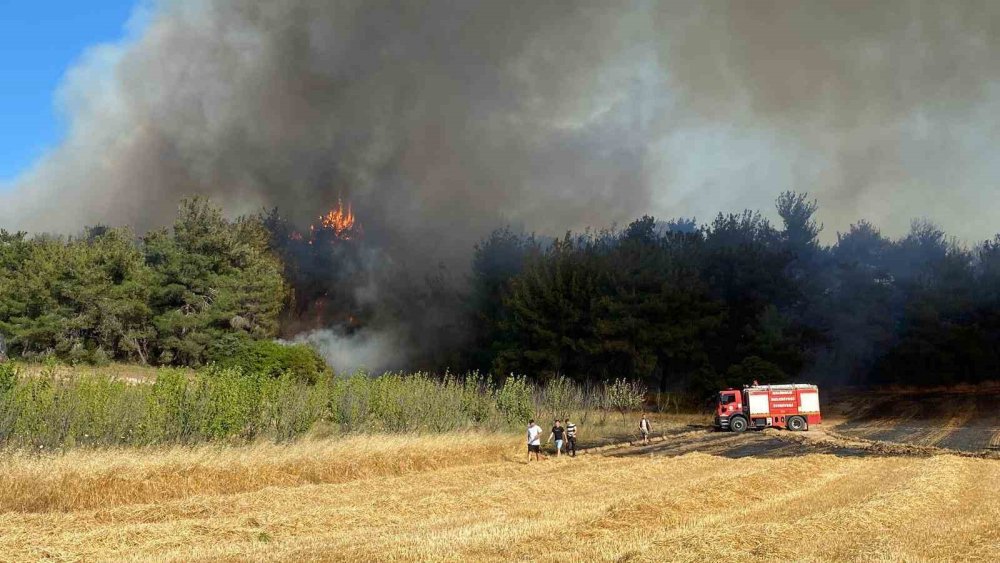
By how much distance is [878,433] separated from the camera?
43938 mm

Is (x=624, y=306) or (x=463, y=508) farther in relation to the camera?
(x=624, y=306)

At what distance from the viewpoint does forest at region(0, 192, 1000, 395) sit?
54344 mm

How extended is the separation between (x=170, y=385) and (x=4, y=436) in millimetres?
5366

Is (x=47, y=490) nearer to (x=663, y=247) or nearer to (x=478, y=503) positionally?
(x=478, y=503)

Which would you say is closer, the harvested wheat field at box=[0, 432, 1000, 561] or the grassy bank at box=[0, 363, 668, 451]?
the harvested wheat field at box=[0, 432, 1000, 561]

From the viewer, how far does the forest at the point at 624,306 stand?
54344 mm

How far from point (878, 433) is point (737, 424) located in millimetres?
7694

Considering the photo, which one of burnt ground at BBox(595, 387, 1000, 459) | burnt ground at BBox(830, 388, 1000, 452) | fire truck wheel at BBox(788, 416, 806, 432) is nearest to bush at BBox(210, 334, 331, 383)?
burnt ground at BBox(595, 387, 1000, 459)

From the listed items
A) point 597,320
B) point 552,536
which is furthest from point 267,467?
point 597,320

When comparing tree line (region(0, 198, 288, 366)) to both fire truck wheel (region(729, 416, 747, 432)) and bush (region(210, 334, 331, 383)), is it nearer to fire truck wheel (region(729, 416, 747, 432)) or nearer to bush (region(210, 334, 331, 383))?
bush (region(210, 334, 331, 383))

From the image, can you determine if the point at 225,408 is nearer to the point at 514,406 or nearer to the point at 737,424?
the point at 514,406

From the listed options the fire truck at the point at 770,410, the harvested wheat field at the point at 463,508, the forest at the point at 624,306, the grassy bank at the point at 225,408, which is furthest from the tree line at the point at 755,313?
the harvested wheat field at the point at 463,508

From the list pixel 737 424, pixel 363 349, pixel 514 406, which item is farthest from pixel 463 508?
pixel 363 349

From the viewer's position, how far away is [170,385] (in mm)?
24656
